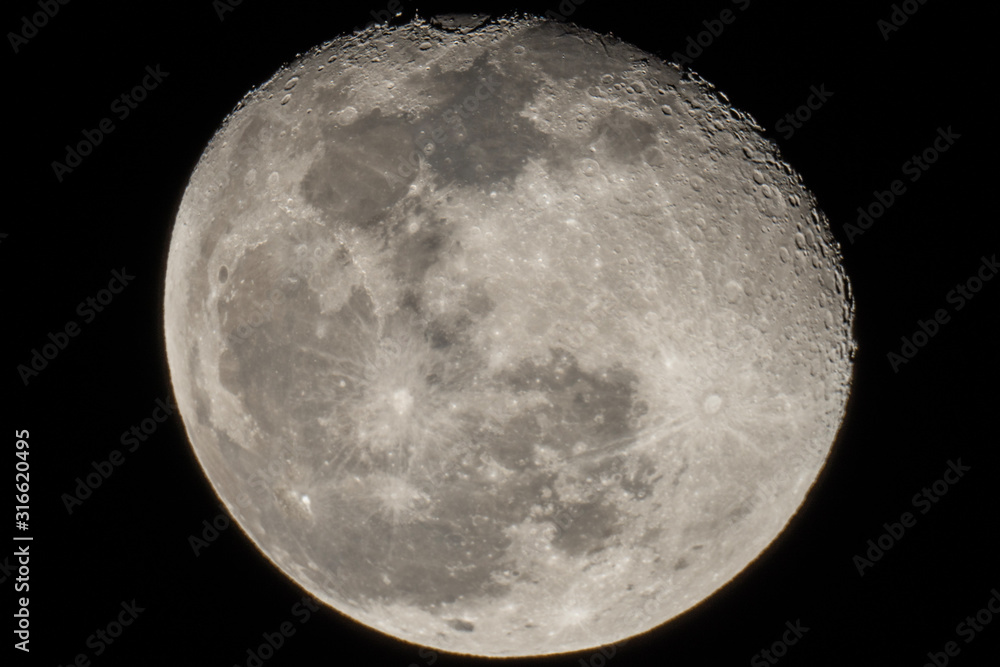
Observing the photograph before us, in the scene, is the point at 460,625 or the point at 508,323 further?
the point at 460,625

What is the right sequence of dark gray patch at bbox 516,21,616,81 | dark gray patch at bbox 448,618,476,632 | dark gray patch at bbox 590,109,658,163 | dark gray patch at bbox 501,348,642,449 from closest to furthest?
dark gray patch at bbox 501,348,642,449, dark gray patch at bbox 590,109,658,163, dark gray patch at bbox 516,21,616,81, dark gray patch at bbox 448,618,476,632

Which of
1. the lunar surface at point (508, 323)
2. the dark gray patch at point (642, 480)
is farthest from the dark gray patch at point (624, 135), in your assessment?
the dark gray patch at point (642, 480)

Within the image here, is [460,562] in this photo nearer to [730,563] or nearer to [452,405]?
[452,405]

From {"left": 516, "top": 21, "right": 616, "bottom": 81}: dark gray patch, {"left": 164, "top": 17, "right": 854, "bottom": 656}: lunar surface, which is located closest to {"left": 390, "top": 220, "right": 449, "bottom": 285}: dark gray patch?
{"left": 164, "top": 17, "right": 854, "bottom": 656}: lunar surface

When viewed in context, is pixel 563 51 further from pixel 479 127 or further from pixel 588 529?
pixel 588 529

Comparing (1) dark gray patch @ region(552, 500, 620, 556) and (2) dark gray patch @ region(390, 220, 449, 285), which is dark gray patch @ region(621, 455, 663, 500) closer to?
(1) dark gray patch @ region(552, 500, 620, 556)

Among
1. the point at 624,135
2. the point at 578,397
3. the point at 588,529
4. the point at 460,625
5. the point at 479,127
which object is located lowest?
the point at 460,625

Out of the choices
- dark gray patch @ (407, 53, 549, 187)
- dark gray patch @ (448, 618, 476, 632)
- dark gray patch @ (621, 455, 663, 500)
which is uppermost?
dark gray patch @ (407, 53, 549, 187)

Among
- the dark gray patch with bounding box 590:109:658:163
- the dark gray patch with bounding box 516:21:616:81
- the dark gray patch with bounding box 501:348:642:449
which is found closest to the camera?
the dark gray patch with bounding box 501:348:642:449

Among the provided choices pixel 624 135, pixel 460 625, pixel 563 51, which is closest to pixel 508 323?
pixel 624 135

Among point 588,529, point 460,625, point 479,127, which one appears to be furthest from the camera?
point 460,625
